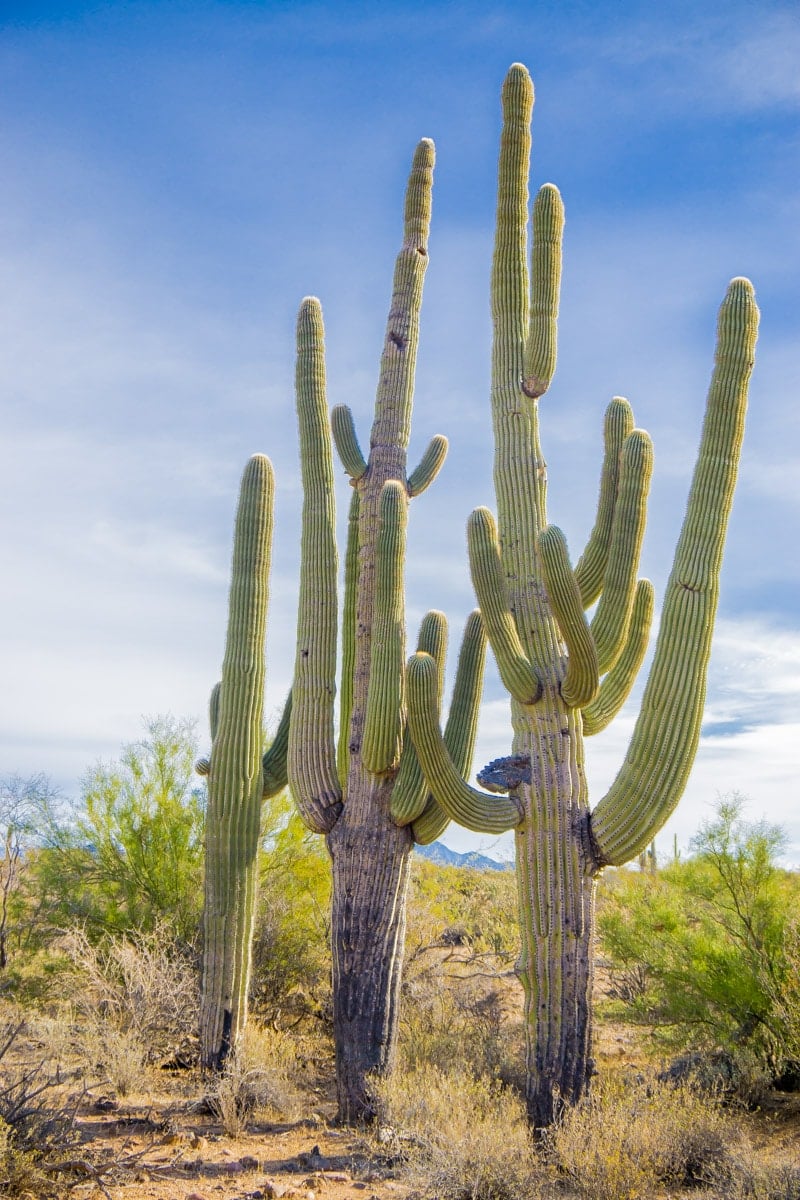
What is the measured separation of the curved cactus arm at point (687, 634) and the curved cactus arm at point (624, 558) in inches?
21.7

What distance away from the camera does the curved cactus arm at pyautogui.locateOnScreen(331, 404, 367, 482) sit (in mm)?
9828

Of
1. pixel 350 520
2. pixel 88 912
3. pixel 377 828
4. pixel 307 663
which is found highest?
pixel 350 520

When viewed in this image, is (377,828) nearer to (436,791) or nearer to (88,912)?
(436,791)

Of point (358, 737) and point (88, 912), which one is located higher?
point (358, 737)

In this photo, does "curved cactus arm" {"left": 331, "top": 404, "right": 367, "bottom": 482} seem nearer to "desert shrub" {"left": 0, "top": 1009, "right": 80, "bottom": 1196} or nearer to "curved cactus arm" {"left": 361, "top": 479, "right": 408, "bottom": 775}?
"curved cactus arm" {"left": 361, "top": 479, "right": 408, "bottom": 775}

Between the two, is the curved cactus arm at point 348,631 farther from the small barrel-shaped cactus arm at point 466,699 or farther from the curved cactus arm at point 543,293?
the curved cactus arm at point 543,293

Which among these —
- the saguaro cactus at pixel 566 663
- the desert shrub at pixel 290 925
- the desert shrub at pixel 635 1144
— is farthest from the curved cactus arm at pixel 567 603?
the desert shrub at pixel 290 925

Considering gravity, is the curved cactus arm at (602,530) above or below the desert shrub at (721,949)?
above

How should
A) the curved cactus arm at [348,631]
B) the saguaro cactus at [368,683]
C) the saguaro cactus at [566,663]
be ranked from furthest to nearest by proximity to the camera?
the curved cactus arm at [348,631]
the saguaro cactus at [368,683]
the saguaro cactus at [566,663]

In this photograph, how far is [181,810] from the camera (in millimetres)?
12523

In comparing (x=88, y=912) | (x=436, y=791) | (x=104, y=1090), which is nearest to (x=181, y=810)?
(x=88, y=912)

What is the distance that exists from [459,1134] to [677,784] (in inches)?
110

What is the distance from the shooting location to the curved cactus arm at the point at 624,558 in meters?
8.19

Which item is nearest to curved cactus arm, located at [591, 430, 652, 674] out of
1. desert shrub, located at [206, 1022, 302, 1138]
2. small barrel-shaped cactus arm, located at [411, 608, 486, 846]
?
small barrel-shaped cactus arm, located at [411, 608, 486, 846]
